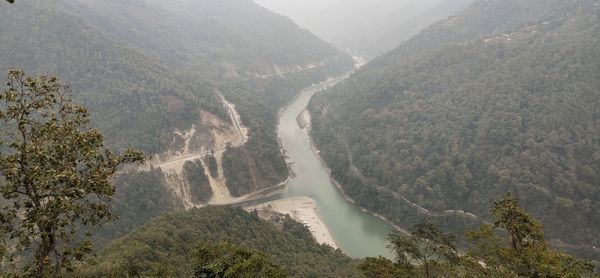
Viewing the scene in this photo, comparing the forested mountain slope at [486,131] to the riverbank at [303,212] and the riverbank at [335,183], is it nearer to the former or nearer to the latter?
the riverbank at [335,183]

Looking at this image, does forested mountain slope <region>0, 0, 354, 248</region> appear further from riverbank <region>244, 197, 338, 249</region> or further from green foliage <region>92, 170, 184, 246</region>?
riverbank <region>244, 197, 338, 249</region>

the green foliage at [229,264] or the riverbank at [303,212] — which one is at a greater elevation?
the green foliage at [229,264]

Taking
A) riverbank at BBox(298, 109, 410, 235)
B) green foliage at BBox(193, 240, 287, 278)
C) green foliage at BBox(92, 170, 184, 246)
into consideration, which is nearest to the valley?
green foliage at BBox(193, 240, 287, 278)

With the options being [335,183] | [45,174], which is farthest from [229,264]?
[335,183]

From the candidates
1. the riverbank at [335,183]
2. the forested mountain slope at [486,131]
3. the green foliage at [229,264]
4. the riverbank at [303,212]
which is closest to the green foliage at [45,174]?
the green foliage at [229,264]

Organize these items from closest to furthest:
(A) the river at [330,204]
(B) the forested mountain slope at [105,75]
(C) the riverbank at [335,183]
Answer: (A) the river at [330,204], (C) the riverbank at [335,183], (B) the forested mountain slope at [105,75]

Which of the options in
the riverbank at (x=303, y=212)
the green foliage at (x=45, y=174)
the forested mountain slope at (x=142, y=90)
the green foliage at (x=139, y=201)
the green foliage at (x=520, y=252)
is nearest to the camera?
the green foliage at (x=45, y=174)

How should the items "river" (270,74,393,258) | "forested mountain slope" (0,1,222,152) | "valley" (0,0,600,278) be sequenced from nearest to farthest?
"valley" (0,0,600,278), "river" (270,74,393,258), "forested mountain slope" (0,1,222,152)
